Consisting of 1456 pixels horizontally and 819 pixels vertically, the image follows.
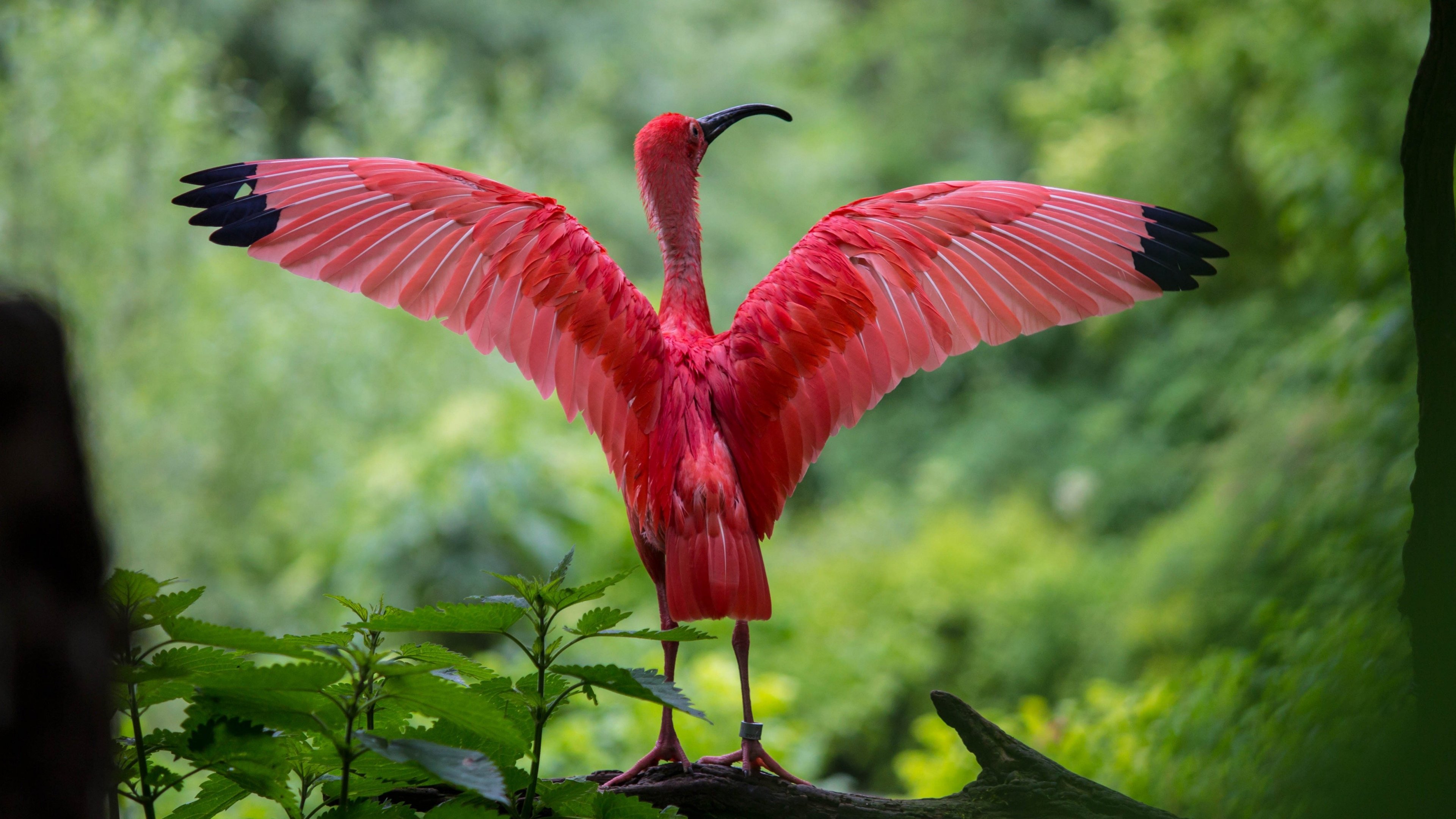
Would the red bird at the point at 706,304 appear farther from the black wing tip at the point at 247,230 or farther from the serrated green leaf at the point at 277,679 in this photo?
the serrated green leaf at the point at 277,679

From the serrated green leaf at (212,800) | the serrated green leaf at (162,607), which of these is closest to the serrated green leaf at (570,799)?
the serrated green leaf at (212,800)

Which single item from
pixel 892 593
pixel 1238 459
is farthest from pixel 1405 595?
pixel 892 593

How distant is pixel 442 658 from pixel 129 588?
36 centimetres

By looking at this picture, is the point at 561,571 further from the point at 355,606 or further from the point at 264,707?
the point at 264,707

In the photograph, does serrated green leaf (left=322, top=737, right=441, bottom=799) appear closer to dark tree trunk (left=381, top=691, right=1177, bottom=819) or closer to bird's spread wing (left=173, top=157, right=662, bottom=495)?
dark tree trunk (left=381, top=691, right=1177, bottom=819)

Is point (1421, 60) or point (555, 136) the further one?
point (555, 136)

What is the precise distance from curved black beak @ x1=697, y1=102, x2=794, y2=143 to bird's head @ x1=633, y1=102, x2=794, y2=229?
0.06 metres

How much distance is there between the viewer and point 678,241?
2.23m

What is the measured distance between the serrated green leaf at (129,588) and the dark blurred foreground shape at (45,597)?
27cm

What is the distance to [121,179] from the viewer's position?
572 centimetres

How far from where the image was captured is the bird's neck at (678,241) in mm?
2207

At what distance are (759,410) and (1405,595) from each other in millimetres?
1060

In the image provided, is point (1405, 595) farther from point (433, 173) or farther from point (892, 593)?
point (892, 593)

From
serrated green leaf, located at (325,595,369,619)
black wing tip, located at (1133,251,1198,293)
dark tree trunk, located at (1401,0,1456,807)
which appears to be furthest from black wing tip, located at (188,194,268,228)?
dark tree trunk, located at (1401,0,1456,807)
